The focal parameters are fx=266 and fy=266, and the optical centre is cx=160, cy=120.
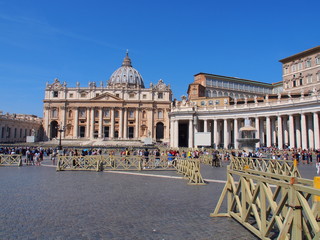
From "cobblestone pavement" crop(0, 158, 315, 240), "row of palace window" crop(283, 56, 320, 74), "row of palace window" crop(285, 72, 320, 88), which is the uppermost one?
"row of palace window" crop(283, 56, 320, 74)

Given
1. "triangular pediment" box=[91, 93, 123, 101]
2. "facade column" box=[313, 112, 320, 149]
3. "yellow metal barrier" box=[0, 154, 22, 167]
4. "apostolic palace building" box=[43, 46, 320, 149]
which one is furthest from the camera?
"triangular pediment" box=[91, 93, 123, 101]

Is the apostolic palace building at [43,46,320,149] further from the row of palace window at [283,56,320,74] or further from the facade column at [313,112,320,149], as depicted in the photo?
the facade column at [313,112,320,149]

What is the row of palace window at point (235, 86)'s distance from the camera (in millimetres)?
72025

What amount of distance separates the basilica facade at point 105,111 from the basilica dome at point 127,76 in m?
30.3

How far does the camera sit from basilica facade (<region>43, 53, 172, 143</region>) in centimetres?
8512

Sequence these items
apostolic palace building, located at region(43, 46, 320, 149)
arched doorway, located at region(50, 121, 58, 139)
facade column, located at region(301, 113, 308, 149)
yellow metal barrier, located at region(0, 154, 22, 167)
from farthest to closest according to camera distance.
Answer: arched doorway, located at region(50, 121, 58, 139)
apostolic palace building, located at region(43, 46, 320, 149)
facade column, located at region(301, 113, 308, 149)
yellow metal barrier, located at region(0, 154, 22, 167)

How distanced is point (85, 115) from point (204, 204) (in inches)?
3237

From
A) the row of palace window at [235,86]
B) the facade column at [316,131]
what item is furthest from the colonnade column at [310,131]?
the row of palace window at [235,86]

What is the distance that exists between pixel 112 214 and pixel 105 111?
80861 mm

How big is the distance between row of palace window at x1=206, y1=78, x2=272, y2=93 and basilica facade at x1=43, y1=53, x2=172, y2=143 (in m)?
19.2

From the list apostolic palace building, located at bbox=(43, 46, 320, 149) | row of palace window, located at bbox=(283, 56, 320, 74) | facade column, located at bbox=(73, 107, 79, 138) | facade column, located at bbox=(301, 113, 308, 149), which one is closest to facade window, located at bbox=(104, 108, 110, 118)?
apostolic palace building, located at bbox=(43, 46, 320, 149)

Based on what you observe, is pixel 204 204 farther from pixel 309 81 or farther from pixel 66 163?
pixel 309 81

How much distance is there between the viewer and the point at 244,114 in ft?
154

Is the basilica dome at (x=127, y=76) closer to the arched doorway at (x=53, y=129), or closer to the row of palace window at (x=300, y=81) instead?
the arched doorway at (x=53, y=129)
